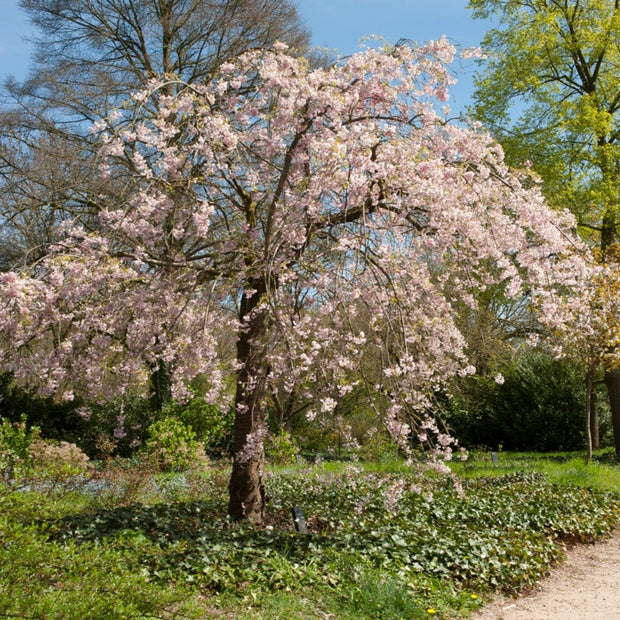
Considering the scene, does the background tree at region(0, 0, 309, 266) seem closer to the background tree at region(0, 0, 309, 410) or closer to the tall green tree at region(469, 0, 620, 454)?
the background tree at region(0, 0, 309, 410)

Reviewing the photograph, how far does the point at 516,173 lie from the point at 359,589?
4.13 meters

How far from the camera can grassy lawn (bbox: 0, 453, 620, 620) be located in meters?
3.50

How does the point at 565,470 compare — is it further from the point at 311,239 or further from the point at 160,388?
the point at 160,388

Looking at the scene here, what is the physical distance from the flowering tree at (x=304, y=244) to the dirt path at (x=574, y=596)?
1300 mm

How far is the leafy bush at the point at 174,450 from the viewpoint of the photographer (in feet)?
33.2

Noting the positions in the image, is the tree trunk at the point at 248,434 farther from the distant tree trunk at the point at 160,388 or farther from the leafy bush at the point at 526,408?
the leafy bush at the point at 526,408

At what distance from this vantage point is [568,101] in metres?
14.0

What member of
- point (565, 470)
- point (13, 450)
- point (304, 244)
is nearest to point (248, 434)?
point (304, 244)

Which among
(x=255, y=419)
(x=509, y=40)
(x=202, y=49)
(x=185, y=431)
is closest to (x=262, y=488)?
(x=255, y=419)

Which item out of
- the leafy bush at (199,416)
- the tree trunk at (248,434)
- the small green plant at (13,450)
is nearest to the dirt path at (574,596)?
the tree trunk at (248,434)

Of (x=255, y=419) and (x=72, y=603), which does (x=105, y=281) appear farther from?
(x=72, y=603)

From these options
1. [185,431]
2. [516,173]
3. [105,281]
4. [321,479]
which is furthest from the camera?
[185,431]

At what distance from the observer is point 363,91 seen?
18.3ft

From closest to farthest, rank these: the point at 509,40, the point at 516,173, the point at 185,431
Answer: the point at 516,173, the point at 185,431, the point at 509,40
